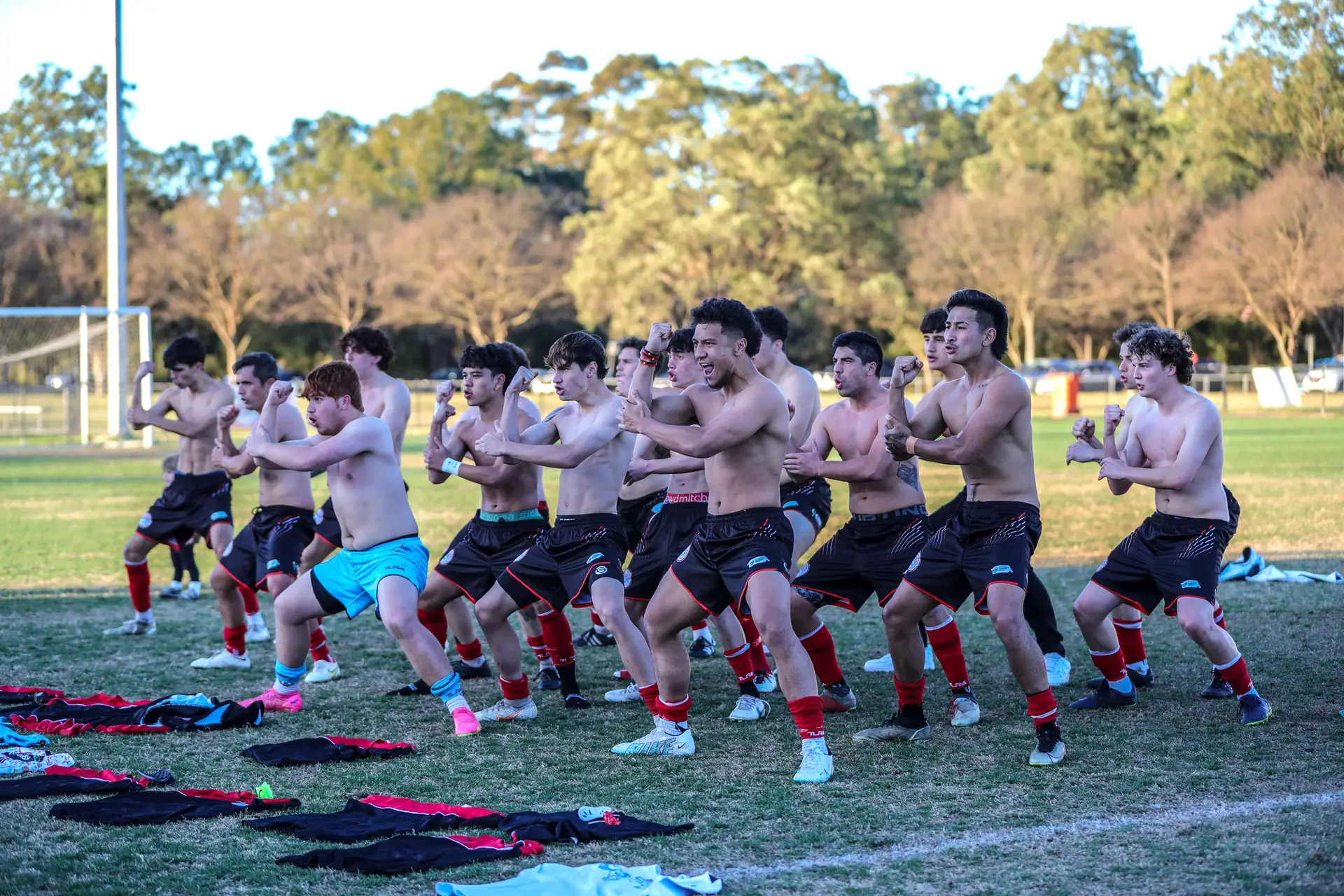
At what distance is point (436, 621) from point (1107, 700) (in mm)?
3550

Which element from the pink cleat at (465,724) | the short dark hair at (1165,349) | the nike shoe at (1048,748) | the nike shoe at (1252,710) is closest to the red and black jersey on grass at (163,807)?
the pink cleat at (465,724)

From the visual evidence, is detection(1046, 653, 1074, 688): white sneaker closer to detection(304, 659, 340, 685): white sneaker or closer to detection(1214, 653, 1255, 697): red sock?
detection(1214, 653, 1255, 697): red sock

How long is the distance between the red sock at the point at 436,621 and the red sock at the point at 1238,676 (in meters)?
3.90

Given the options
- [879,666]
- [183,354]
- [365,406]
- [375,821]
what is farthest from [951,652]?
[183,354]

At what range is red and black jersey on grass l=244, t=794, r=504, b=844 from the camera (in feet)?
15.9

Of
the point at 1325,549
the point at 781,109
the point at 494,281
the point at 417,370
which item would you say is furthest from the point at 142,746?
the point at 417,370

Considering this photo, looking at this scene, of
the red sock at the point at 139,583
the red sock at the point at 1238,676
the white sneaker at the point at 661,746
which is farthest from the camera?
the red sock at the point at 139,583

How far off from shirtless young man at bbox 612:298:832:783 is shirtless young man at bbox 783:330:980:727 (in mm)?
500

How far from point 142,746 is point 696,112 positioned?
51.8 metres

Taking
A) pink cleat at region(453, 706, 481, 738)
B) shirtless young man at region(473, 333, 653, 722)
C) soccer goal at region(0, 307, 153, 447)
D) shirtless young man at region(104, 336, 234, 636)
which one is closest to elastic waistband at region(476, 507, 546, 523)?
shirtless young man at region(473, 333, 653, 722)

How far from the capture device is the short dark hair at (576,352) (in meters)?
7.09

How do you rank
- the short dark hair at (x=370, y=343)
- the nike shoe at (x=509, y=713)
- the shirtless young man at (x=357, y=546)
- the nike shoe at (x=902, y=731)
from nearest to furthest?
the nike shoe at (x=902, y=731) → the shirtless young man at (x=357, y=546) → the nike shoe at (x=509, y=713) → the short dark hair at (x=370, y=343)

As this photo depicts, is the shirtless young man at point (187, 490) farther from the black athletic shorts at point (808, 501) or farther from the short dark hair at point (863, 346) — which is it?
the short dark hair at point (863, 346)

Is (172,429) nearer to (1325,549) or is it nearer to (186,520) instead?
(186,520)
